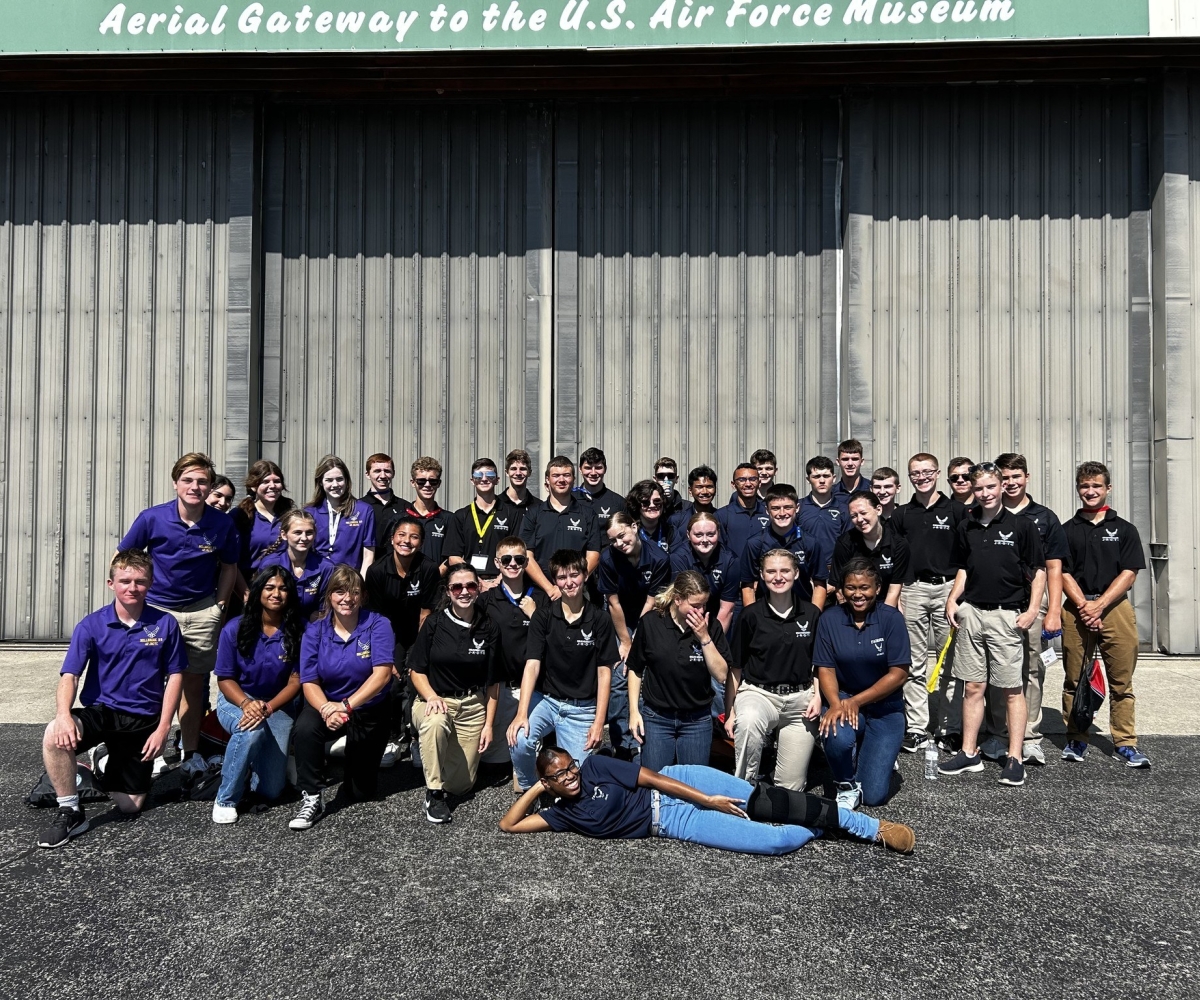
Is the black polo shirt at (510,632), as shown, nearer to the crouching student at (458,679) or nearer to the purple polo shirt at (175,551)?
the crouching student at (458,679)

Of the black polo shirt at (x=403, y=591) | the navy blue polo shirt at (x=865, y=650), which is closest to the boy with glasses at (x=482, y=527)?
the black polo shirt at (x=403, y=591)

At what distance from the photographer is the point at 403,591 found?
625 cm

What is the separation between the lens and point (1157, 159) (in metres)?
10.2

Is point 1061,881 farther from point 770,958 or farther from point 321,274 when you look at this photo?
point 321,274

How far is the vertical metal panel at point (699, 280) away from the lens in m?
10.7

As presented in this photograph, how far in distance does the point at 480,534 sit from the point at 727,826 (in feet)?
10.8

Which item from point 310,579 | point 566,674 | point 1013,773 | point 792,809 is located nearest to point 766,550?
point 566,674

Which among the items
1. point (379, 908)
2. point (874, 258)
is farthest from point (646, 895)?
point (874, 258)

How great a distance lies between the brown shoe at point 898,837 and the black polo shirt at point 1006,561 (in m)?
2.17

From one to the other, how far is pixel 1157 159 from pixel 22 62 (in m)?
13.5

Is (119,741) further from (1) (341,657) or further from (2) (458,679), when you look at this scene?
(2) (458,679)

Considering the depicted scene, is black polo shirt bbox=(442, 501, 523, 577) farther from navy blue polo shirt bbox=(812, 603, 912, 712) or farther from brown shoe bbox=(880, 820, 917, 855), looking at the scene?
brown shoe bbox=(880, 820, 917, 855)

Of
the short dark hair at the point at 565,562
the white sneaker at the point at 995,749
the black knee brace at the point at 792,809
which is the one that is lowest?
the white sneaker at the point at 995,749

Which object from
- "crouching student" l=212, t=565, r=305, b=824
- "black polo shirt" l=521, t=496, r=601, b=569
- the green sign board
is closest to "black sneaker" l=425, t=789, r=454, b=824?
"crouching student" l=212, t=565, r=305, b=824
